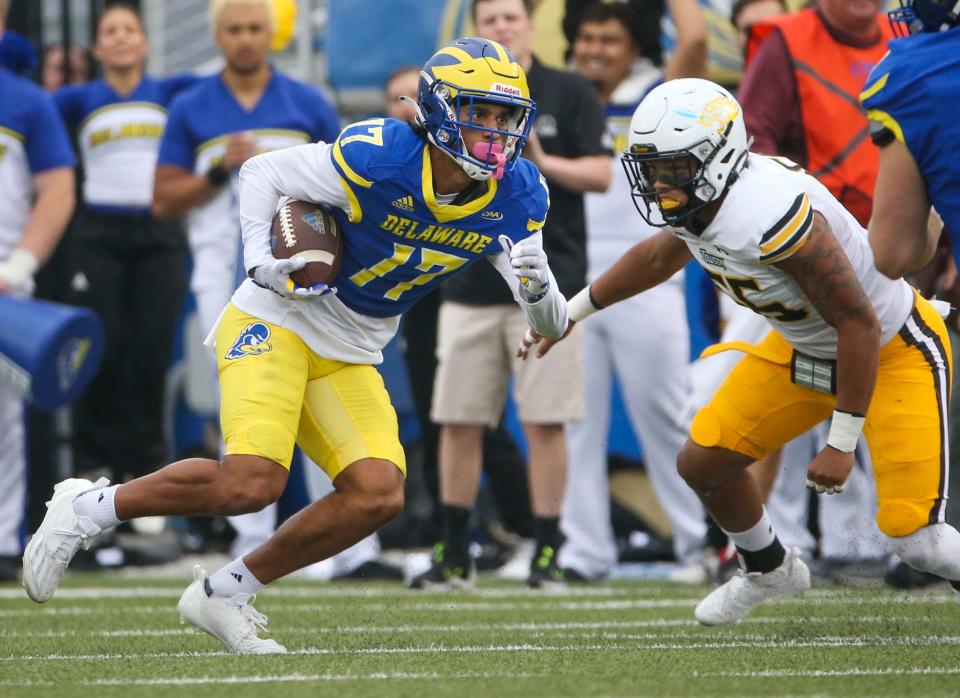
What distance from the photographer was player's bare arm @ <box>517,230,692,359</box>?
4.92 meters

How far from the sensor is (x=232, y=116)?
22.8ft

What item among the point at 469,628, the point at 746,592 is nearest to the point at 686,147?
the point at 746,592

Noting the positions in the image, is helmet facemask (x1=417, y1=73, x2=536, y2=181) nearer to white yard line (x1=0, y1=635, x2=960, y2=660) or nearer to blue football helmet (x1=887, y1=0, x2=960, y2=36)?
blue football helmet (x1=887, y1=0, x2=960, y2=36)

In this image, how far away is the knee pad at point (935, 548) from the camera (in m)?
4.46

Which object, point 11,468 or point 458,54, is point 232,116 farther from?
point 458,54

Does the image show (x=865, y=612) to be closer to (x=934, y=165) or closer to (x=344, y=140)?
(x=934, y=165)

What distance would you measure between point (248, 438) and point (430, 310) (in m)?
2.57

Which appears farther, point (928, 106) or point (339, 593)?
point (339, 593)

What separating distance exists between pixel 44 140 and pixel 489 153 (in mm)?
2904

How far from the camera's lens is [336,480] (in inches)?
187

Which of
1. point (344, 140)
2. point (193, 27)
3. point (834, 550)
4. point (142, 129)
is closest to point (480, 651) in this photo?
point (344, 140)

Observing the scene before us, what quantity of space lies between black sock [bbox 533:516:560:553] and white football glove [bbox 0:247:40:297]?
7.20ft

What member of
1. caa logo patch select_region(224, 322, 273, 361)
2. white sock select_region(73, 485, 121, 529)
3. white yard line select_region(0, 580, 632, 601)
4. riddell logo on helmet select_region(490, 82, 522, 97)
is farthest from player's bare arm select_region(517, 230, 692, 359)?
white yard line select_region(0, 580, 632, 601)

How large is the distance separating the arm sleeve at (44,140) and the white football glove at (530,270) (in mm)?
2925
